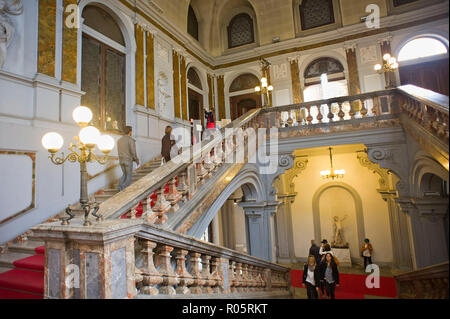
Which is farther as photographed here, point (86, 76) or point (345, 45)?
point (345, 45)

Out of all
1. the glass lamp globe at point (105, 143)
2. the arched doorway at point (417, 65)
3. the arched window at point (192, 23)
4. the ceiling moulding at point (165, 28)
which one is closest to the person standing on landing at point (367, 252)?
the arched doorway at point (417, 65)

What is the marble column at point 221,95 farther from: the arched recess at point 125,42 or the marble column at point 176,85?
the arched recess at point 125,42

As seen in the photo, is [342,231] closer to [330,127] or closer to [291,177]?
[291,177]

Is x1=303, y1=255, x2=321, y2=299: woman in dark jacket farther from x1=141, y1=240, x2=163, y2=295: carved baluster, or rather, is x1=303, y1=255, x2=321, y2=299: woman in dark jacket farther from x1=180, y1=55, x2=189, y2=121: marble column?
x1=180, y1=55, x2=189, y2=121: marble column

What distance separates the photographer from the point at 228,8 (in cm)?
1420

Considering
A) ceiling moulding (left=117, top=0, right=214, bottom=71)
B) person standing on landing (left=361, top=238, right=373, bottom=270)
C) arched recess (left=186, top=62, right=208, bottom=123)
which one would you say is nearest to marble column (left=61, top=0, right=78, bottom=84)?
ceiling moulding (left=117, top=0, right=214, bottom=71)

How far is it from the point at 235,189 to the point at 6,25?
545 cm

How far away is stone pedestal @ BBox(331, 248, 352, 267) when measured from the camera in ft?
34.0

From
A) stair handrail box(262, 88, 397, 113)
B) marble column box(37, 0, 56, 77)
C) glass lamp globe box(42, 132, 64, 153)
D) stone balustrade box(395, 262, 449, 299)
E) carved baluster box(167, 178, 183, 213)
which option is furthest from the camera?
stair handrail box(262, 88, 397, 113)

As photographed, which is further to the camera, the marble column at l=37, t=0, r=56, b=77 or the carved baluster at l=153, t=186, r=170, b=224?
the marble column at l=37, t=0, r=56, b=77

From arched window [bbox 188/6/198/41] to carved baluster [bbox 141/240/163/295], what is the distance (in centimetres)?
1263

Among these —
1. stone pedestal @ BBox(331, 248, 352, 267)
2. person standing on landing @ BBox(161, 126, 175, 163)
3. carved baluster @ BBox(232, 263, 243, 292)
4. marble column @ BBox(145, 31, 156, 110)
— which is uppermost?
marble column @ BBox(145, 31, 156, 110)
